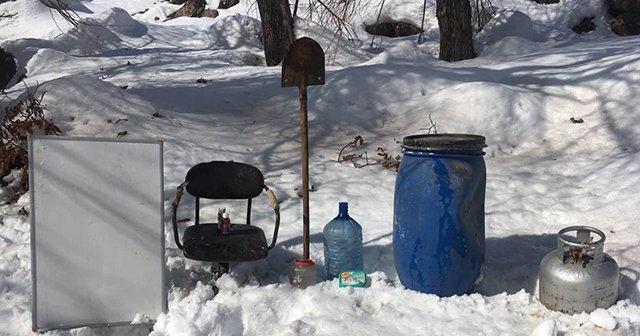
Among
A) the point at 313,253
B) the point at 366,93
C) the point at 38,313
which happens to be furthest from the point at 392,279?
the point at 366,93

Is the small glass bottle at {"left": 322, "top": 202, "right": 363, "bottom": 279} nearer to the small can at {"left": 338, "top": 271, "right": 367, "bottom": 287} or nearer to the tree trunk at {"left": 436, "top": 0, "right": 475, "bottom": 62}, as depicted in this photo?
the small can at {"left": 338, "top": 271, "right": 367, "bottom": 287}

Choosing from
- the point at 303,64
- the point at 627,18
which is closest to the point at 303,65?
the point at 303,64

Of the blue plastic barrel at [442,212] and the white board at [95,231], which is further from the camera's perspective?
the blue plastic barrel at [442,212]

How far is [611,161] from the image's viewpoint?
5977mm

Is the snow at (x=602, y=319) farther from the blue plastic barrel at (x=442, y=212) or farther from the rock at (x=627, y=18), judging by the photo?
the rock at (x=627, y=18)

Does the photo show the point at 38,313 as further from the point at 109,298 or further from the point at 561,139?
the point at 561,139

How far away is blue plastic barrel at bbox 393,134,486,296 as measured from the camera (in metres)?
3.88

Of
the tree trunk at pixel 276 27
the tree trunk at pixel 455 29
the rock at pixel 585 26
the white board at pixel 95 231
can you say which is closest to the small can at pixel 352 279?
the white board at pixel 95 231

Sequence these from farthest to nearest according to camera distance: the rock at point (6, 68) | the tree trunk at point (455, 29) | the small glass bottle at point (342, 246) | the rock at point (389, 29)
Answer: the rock at point (389, 29), the rock at point (6, 68), the tree trunk at point (455, 29), the small glass bottle at point (342, 246)

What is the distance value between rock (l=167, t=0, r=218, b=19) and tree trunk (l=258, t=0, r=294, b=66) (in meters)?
13.0

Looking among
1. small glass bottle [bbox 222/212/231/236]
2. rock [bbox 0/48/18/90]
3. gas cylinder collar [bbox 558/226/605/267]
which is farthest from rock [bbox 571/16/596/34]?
small glass bottle [bbox 222/212/231/236]

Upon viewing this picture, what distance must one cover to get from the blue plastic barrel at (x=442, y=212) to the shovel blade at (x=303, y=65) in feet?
2.32

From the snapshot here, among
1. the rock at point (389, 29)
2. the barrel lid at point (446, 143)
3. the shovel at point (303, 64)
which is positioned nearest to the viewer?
the barrel lid at point (446, 143)

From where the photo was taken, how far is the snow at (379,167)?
3834 millimetres
